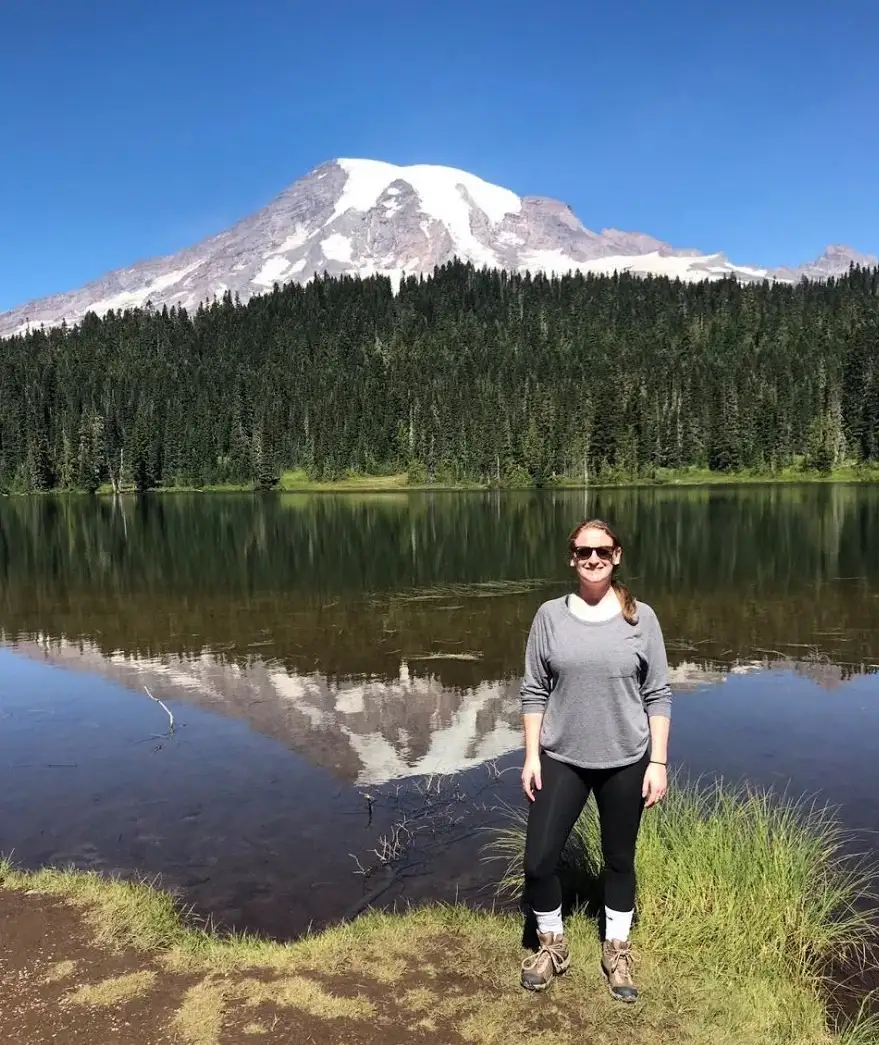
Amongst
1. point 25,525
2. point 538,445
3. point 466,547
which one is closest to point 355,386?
point 538,445

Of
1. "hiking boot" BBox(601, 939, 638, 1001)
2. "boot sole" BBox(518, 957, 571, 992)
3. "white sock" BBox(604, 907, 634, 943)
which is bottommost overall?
"boot sole" BBox(518, 957, 571, 992)

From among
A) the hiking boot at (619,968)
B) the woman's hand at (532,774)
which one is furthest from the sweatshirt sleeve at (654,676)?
the hiking boot at (619,968)

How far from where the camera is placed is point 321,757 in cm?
1427

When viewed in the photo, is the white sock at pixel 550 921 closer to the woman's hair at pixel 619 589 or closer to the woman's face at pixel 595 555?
the woman's hair at pixel 619 589

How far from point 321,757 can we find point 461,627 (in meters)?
11.5

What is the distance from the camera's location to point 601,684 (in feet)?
20.6

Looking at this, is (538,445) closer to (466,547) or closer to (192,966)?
(466,547)

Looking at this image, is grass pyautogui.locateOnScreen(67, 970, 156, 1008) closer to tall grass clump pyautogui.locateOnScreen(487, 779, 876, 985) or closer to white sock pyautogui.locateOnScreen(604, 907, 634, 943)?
white sock pyautogui.locateOnScreen(604, 907, 634, 943)

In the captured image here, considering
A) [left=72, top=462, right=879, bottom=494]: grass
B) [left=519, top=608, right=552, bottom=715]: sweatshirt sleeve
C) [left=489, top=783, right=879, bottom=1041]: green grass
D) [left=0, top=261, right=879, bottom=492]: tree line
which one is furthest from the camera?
[left=0, top=261, right=879, bottom=492]: tree line

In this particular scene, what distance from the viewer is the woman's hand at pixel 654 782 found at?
640cm

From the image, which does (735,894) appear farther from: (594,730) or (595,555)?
(595,555)

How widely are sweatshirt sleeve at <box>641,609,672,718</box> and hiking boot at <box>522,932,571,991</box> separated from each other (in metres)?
2.05

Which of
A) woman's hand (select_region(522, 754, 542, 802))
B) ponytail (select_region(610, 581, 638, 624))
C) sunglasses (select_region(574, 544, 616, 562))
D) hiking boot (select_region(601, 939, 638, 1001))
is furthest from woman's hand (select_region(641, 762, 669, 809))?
sunglasses (select_region(574, 544, 616, 562))

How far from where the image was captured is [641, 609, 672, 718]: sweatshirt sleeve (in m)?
6.35
